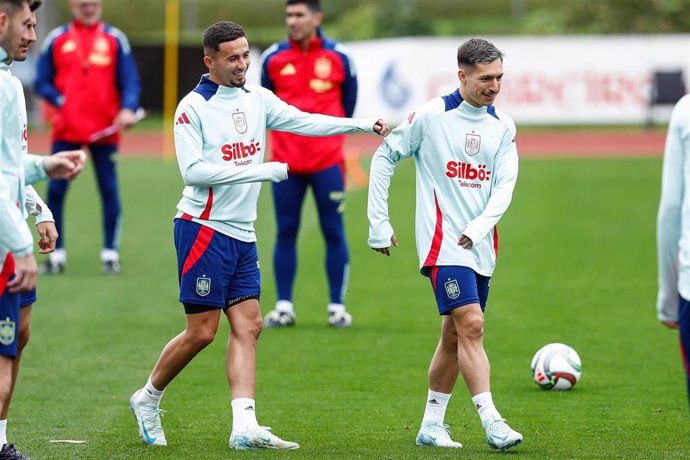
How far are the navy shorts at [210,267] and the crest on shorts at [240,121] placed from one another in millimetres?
501

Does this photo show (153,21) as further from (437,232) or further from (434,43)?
(437,232)

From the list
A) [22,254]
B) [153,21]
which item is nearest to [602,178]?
[22,254]

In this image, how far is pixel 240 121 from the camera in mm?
6285

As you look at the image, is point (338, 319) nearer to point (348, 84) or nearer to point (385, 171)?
point (348, 84)

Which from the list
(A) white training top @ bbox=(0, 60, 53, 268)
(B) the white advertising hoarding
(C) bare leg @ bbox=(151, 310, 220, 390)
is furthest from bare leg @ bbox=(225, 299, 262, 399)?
(B) the white advertising hoarding

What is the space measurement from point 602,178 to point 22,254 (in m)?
18.1

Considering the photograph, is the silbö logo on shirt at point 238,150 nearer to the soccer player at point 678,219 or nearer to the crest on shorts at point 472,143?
the crest on shorts at point 472,143

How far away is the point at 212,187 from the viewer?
20.5 ft

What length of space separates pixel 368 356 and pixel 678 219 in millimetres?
4565

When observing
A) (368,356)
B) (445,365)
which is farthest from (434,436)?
(368,356)

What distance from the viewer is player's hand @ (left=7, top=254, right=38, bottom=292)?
16.5 ft

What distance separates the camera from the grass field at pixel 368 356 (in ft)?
21.5

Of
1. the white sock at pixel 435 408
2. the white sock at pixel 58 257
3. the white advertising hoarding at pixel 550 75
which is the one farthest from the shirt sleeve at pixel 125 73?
the white advertising hoarding at pixel 550 75

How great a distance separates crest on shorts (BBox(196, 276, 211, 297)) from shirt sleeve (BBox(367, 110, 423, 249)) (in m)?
0.81
